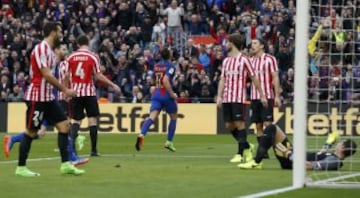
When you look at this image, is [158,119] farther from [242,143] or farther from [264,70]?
[242,143]

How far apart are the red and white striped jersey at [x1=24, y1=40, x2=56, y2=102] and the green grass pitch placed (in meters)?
1.05

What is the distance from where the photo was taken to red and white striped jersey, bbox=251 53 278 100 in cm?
1703

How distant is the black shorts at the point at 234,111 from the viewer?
16062mm

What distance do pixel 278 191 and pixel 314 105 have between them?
3347mm

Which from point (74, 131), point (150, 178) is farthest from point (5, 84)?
point (150, 178)

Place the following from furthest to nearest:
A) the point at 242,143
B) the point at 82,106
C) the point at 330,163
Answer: the point at 82,106, the point at 242,143, the point at 330,163

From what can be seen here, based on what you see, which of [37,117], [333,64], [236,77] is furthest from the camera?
[236,77]

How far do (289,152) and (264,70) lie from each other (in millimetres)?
3212

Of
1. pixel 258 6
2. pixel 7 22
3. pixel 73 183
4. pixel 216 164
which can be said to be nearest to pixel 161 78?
pixel 216 164

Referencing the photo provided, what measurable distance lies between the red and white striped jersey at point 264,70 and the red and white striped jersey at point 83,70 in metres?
2.74

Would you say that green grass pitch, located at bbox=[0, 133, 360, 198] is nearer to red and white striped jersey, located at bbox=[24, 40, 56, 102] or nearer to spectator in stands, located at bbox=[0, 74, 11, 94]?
red and white striped jersey, located at bbox=[24, 40, 56, 102]

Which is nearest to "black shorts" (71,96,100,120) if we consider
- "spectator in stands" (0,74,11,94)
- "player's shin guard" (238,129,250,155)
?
"player's shin guard" (238,129,250,155)

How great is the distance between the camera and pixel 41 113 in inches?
513

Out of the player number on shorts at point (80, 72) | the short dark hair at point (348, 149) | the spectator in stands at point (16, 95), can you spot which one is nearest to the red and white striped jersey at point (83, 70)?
the player number on shorts at point (80, 72)
